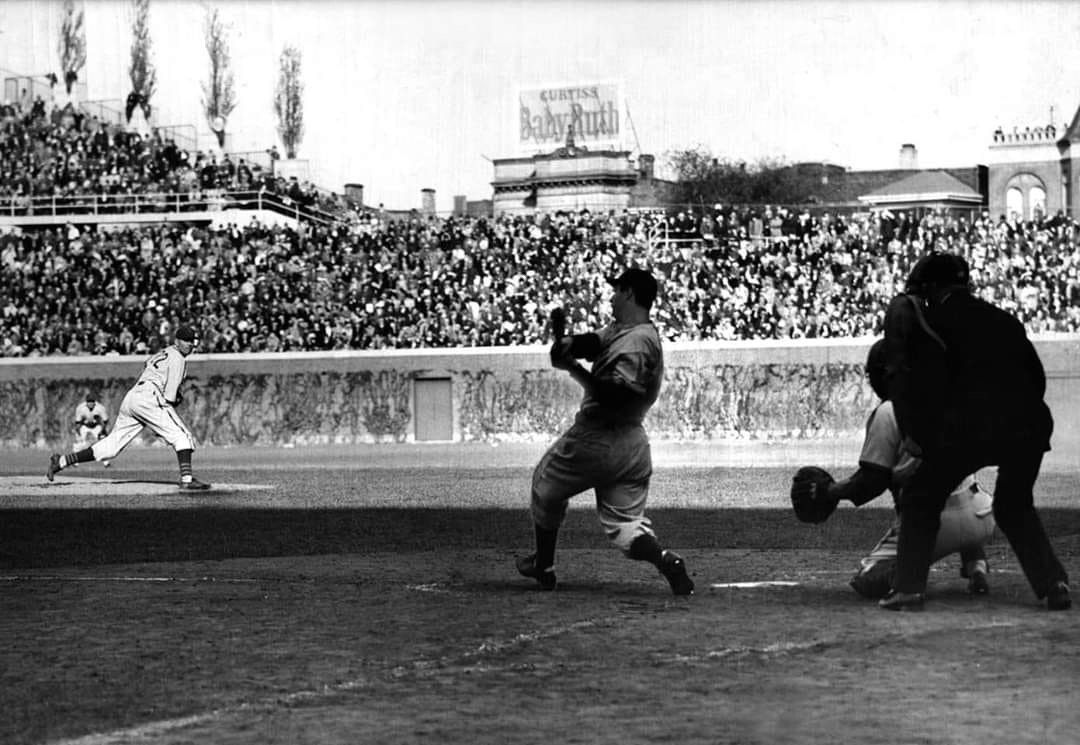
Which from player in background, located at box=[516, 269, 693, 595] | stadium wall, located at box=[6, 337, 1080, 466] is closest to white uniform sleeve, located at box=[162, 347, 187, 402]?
player in background, located at box=[516, 269, 693, 595]

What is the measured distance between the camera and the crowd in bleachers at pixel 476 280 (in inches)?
1492

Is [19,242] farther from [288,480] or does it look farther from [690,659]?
[690,659]

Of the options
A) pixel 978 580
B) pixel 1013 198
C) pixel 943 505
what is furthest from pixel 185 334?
pixel 1013 198

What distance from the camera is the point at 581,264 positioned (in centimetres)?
4091

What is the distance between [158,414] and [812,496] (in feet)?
41.6

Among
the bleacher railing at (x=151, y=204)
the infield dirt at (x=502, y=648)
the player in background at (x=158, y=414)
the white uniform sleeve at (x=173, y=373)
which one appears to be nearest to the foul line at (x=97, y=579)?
the infield dirt at (x=502, y=648)

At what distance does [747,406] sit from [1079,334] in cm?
725

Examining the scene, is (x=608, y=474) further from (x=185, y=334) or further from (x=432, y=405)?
(x=432, y=405)

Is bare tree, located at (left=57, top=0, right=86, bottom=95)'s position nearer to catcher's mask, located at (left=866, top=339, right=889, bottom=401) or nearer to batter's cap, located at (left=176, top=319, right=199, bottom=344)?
batter's cap, located at (left=176, top=319, right=199, bottom=344)

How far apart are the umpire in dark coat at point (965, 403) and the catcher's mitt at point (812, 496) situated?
3.42 feet

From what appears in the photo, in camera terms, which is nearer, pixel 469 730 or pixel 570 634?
pixel 469 730

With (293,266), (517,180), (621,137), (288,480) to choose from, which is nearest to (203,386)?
(293,266)

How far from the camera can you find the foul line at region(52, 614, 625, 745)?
596 centimetres

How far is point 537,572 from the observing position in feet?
32.6
